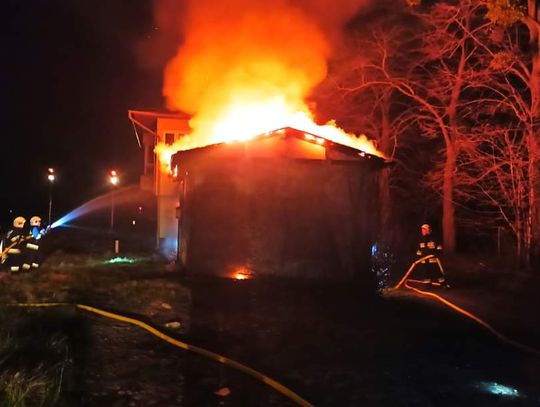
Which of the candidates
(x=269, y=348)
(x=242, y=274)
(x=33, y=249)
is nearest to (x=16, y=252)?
(x=33, y=249)

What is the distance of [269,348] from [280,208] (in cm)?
569

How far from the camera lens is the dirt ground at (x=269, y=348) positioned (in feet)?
17.4

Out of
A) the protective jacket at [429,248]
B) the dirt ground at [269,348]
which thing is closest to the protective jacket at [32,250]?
the dirt ground at [269,348]

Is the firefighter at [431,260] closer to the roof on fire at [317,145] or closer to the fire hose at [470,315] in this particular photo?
the fire hose at [470,315]

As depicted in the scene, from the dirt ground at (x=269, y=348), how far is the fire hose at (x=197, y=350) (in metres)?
0.08

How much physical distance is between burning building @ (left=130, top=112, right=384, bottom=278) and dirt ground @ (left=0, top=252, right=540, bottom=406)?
945 millimetres

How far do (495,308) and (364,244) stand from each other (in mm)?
3294

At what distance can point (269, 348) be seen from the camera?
6906 millimetres

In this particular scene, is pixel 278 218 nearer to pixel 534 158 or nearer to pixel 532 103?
pixel 534 158

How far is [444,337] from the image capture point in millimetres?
7742

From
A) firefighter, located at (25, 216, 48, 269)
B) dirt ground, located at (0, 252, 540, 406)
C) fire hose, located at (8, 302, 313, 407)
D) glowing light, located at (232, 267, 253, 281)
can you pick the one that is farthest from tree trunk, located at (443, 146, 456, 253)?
fire hose, located at (8, 302, 313, 407)

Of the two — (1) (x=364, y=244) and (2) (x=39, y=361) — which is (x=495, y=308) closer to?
(1) (x=364, y=244)

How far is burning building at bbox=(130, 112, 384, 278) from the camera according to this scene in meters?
12.3

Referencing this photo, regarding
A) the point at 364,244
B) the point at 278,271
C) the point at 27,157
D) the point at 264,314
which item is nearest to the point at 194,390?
the point at 264,314
